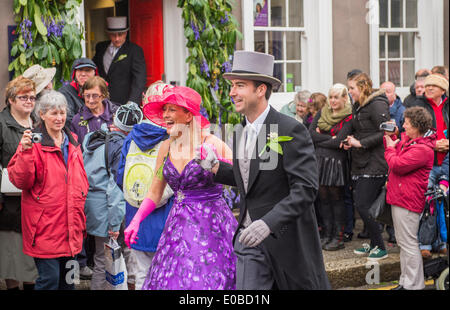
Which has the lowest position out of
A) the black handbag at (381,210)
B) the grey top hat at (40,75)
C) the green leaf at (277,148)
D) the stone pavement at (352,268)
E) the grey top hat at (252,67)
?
the stone pavement at (352,268)

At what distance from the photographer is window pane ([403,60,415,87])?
11266 millimetres

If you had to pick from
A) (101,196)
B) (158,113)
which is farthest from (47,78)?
(158,113)

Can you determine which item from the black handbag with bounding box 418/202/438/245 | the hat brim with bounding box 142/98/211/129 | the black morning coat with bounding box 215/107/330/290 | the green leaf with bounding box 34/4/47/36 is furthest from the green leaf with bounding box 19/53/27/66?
the black handbag with bounding box 418/202/438/245

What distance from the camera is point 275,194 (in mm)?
4184

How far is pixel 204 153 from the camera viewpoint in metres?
4.48

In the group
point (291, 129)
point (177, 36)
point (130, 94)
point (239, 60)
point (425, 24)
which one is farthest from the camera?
point (425, 24)

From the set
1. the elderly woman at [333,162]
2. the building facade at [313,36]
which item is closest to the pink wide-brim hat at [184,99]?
the elderly woman at [333,162]

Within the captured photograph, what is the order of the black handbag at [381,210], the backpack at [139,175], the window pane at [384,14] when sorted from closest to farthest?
1. the backpack at [139,175]
2. the black handbag at [381,210]
3. the window pane at [384,14]

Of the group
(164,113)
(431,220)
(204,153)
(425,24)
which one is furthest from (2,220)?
(425,24)

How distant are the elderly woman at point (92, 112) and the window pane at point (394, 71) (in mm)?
5775

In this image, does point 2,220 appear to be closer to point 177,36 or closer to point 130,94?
point 130,94

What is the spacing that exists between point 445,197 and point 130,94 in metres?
3.92

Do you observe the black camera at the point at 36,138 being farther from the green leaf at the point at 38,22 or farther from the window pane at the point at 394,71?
the window pane at the point at 394,71

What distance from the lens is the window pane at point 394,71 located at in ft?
36.2
